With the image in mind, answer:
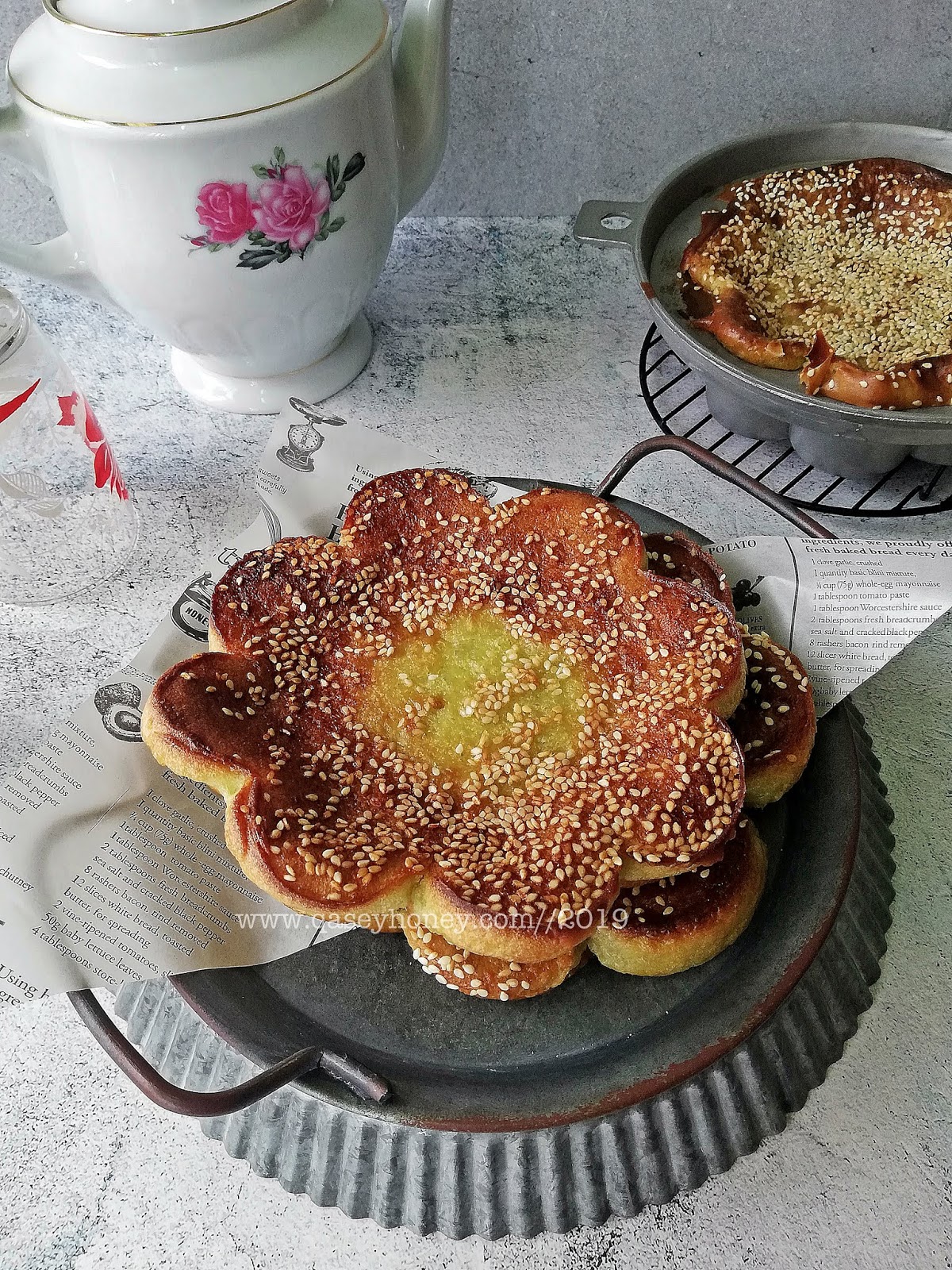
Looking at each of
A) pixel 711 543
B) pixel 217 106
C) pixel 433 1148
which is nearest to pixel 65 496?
pixel 217 106

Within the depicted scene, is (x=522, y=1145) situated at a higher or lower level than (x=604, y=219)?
lower

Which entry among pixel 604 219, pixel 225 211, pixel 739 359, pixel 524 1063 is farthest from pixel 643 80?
pixel 524 1063

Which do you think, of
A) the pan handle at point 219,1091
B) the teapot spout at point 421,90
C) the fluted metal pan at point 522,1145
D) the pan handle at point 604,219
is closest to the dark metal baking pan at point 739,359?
the pan handle at point 604,219

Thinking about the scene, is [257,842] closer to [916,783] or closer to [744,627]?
[744,627]

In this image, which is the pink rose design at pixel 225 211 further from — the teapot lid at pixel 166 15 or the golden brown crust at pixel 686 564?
the golden brown crust at pixel 686 564

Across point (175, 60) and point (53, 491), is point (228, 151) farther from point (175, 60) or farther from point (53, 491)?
point (53, 491)

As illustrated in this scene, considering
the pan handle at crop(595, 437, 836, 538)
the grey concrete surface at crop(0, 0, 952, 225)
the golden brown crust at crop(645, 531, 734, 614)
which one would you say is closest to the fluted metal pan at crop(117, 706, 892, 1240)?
the golden brown crust at crop(645, 531, 734, 614)
